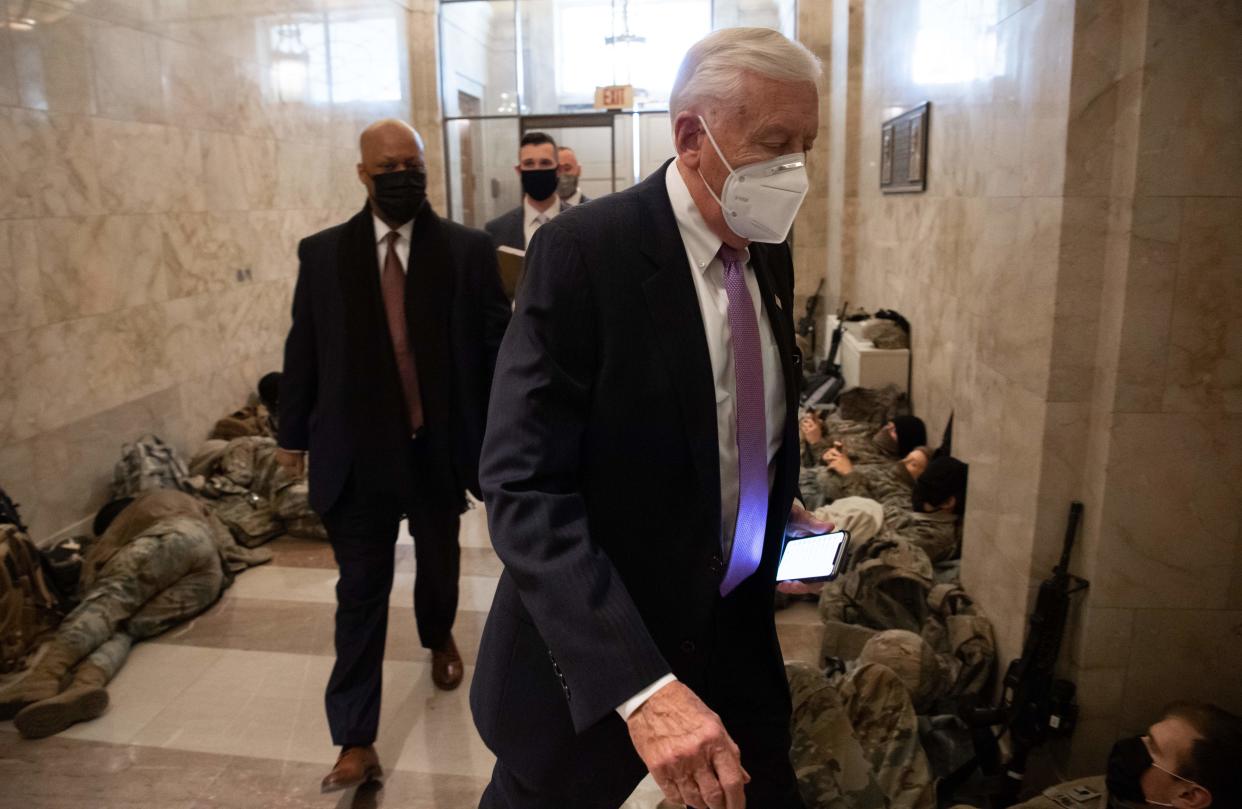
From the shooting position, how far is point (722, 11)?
36.1ft

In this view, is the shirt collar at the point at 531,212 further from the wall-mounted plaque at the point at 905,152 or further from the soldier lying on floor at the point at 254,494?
the wall-mounted plaque at the point at 905,152

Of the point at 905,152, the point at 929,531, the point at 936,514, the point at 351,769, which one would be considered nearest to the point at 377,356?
the point at 351,769

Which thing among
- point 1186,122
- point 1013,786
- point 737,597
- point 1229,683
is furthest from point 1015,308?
point 737,597

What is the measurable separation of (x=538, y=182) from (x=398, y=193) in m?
2.29

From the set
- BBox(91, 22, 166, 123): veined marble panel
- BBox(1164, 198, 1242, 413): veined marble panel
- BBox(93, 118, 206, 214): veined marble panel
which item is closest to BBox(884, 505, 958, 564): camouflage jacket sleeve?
BBox(1164, 198, 1242, 413): veined marble panel

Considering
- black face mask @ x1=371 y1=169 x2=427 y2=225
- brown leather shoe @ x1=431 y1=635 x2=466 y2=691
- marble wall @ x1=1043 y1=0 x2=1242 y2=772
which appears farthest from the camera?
brown leather shoe @ x1=431 y1=635 x2=466 y2=691

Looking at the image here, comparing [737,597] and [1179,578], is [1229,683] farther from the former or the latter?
[737,597]

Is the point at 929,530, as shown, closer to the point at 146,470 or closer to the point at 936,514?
the point at 936,514

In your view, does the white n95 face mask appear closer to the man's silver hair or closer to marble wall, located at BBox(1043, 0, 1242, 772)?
the man's silver hair

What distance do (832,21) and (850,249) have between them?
2.96 meters

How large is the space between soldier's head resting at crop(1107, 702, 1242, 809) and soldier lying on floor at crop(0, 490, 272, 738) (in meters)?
3.27

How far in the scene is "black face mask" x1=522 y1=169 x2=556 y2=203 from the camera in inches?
202

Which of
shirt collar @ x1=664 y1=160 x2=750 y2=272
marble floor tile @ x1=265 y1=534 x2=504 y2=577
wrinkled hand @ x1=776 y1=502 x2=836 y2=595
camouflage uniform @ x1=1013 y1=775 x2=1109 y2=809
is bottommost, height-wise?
marble floor tile @ x1=265 y1=534 x2=504 y2=577

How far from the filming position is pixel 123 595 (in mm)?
3893
